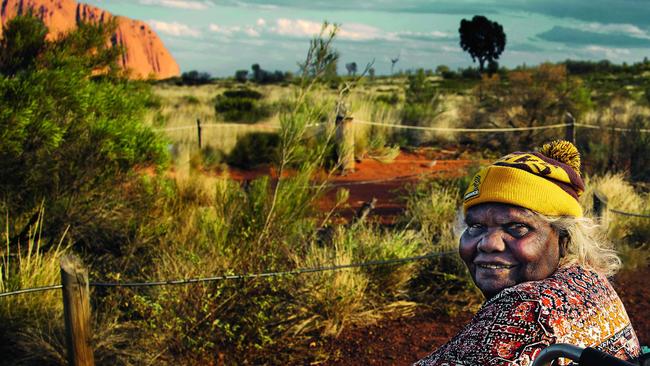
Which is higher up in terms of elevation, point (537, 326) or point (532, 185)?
point (532, 185)

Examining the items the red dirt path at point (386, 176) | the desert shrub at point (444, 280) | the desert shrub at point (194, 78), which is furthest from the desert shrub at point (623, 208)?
the desert shrub at point (194, 78)

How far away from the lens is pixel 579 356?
1295mm

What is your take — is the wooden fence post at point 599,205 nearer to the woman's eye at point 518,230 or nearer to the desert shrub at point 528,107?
the woman's eye at point 518,230

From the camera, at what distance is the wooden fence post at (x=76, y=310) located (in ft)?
11.6

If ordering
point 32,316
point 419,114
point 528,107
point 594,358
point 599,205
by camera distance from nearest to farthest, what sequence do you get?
point 594,358
point 32,316
point 599,205
point 528,107
point 419,114

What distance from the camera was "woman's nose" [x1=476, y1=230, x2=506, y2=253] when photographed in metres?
1.75

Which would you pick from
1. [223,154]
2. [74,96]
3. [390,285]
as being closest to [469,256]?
[390,285]

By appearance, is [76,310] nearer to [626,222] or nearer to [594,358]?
[594,358]

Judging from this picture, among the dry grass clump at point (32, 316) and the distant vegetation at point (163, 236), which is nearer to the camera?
the dry grass clump at point (32, 316)

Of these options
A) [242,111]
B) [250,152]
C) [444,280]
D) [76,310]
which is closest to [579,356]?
[76,310]

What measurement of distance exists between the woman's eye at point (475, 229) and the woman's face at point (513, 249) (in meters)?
0.04

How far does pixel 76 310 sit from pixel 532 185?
8.75 feet

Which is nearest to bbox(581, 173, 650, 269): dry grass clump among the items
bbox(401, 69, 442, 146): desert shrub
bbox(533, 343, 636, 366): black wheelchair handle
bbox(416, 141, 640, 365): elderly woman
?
bbox(416, 141, 640, 365): elderly woman

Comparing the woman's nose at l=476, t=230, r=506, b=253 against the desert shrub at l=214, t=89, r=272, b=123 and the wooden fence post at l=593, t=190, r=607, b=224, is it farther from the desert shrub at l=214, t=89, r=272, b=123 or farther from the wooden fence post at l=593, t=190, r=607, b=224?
the desert shrub at l=214, t=89, r=272, b=123
